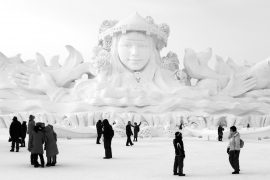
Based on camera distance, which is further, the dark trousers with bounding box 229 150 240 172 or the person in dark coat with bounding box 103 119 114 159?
the person in dark coat with bounding box 103 119 114 159

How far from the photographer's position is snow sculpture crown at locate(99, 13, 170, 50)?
115 ft

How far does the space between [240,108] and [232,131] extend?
83.8 ft

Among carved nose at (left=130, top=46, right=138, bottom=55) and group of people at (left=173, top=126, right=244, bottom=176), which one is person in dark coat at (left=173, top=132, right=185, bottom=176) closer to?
group of people at (left=173, top=126, right=244, bottom=176)

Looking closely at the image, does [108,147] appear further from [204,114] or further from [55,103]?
[55,103]

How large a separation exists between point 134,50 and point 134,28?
1.93 meters

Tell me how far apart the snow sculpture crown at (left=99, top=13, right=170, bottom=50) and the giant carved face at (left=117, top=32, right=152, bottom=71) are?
626 mm

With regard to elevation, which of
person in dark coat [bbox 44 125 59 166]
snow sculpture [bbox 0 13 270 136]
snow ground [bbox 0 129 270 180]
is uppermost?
snow sculpture [bbox 0 13 270 136]

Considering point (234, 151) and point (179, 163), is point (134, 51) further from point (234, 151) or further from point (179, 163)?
point (179, 163)

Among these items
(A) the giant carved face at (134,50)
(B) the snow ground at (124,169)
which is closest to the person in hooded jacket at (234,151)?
(B) the snow ground at (124,169)


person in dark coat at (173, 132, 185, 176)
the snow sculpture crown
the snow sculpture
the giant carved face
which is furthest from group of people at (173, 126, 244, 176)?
Result: the snow sculpture crown

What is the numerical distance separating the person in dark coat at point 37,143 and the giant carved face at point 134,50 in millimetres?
25047

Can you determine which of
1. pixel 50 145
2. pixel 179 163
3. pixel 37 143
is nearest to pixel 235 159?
pixel 179 163

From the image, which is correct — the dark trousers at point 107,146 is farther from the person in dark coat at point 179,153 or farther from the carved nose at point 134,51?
the carved nose at point 134,51

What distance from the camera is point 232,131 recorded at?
9.66 m
